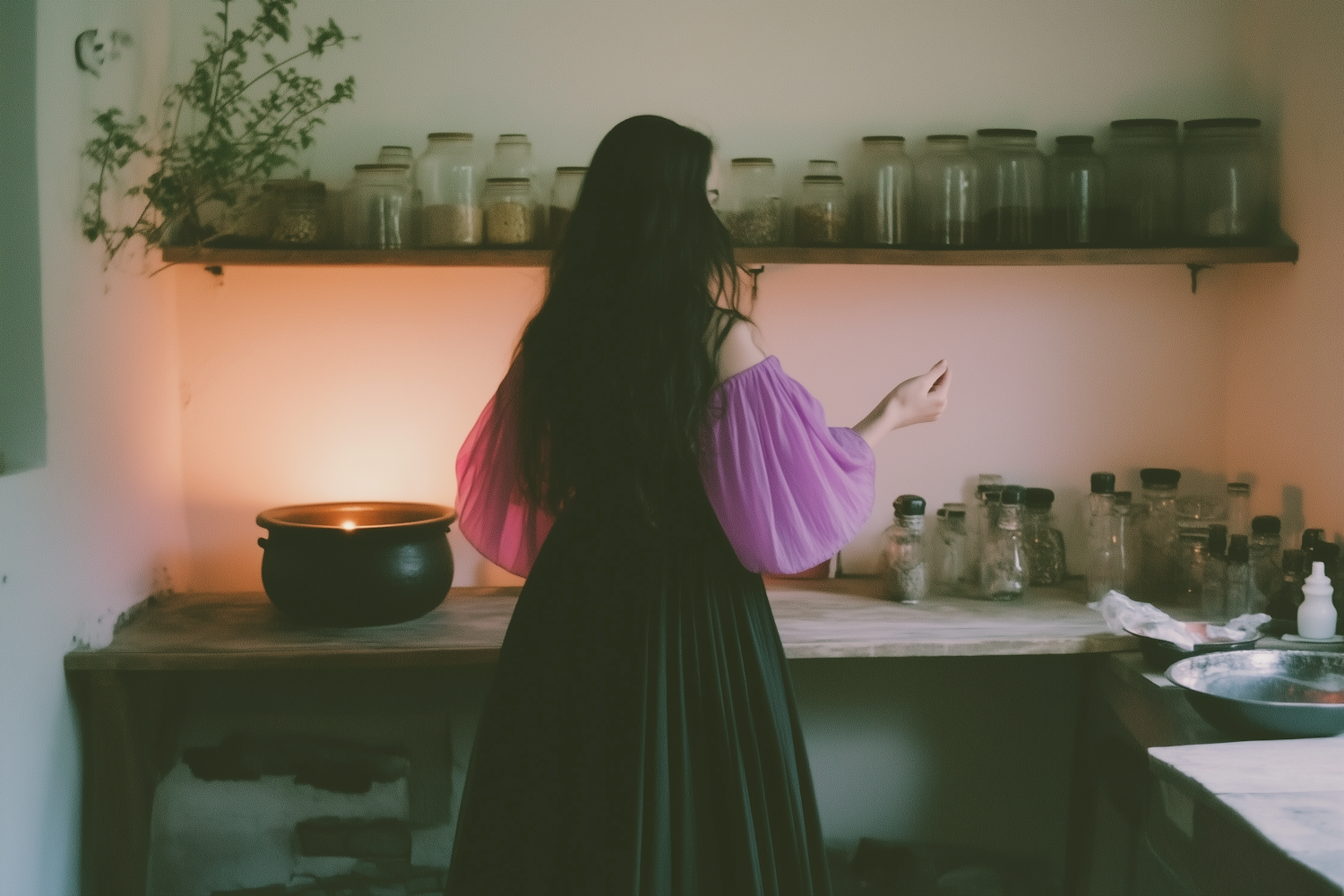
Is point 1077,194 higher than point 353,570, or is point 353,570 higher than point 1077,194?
point 1077,194

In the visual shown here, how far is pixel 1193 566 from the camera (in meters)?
2.08

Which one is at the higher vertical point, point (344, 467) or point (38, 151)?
point (38, 151)

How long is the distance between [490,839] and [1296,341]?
1.74 m

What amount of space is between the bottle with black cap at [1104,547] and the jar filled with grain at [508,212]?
3.98 feet

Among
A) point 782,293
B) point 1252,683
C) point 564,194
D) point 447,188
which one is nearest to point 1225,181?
point 782,293

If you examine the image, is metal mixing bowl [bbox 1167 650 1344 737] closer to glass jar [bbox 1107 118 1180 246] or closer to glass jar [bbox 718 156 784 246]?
glass jar [bbox 1107 118 1180 246]

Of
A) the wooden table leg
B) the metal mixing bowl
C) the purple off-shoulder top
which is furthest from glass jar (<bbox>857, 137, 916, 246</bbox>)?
the wooden table leg

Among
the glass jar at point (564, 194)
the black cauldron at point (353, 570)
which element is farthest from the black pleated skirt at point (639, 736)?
the glass jar at point (564, 194)

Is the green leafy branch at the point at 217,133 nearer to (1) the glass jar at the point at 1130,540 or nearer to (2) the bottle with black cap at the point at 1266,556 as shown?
(1) the glass jar at the point at 1130,540

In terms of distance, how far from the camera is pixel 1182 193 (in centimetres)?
213

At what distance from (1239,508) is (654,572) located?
1432mm

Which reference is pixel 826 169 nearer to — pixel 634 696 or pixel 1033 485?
pixel 1033 485

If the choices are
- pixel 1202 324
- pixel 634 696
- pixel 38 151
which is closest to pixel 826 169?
pixel 1202 324

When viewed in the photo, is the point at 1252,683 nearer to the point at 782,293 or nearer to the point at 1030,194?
the point at 1030,194
